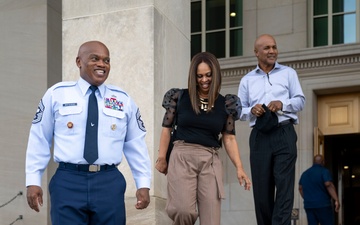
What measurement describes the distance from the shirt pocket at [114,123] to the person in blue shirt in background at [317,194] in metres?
8.02

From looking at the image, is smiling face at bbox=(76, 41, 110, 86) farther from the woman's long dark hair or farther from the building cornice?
the building cornice

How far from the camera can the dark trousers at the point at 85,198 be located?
5203 millimetres

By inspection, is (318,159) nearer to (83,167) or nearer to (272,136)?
(272,136)

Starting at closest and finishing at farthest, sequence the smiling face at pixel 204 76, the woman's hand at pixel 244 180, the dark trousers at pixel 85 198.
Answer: the dark trousers at pixel 85 198, the woman's hand at pixel 244 180, the smiling face at pixel 204 76

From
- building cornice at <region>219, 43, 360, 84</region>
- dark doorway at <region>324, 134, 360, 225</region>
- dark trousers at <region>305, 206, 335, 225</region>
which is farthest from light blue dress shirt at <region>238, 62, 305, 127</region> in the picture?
dark doorway at <region>324, 134, 360, 225</region>

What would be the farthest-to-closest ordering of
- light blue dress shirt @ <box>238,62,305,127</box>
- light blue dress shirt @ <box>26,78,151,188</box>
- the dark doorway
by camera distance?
1. the dark doorway
2. light blue dress shirt @ <box>238,62,305,127</box>
3. light blue dress shirt @ <box>26,78,151,188</box>

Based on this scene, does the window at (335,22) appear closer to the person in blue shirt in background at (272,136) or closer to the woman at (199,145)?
the person in blue shirt in background at (272,136)

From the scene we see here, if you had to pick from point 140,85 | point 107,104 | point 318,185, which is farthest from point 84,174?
point 318,185

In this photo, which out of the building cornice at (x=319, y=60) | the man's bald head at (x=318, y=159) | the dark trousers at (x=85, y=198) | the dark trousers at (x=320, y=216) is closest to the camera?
the dark trousers at (x=85, y=198)

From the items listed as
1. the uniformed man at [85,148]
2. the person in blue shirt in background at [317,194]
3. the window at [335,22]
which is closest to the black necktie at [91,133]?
the uniformed man at [85,148]

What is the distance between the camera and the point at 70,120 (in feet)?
17.5

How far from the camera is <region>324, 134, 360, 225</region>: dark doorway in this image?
16781 millimetres

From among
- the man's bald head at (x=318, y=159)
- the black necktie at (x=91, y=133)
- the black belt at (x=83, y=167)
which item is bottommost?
the man's bald head at (x=318, y=159)

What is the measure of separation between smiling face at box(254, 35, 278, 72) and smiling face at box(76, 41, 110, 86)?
2403 mm
